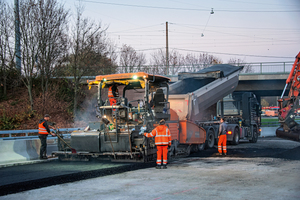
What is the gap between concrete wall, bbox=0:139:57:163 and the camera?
10.4 m

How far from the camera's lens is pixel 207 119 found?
14.8 m

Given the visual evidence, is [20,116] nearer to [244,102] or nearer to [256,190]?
[244,102]

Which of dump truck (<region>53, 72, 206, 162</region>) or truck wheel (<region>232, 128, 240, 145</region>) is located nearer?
dump truck (<region>53, 72, 206, 162</region>)

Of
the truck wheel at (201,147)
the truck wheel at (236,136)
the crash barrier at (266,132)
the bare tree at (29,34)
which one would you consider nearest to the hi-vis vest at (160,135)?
the truck wheel at (201,147)

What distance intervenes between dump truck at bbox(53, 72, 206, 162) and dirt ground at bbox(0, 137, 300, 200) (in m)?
0.88

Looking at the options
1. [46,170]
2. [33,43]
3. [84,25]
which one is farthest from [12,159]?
[84,25]

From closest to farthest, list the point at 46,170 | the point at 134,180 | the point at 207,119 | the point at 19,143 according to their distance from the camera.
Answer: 1. the point at 134,180
2. the point at 46,170
3. the point at 19,143
4. the point at 207,119

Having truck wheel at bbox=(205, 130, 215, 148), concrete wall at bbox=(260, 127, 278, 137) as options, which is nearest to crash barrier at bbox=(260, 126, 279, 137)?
concrete wall at bbox=(260, 127, 278, 137)

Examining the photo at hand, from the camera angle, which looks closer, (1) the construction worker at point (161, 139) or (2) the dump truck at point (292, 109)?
(1) the construction worker at point (161, 139)

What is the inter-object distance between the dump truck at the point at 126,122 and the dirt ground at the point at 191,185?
882mm

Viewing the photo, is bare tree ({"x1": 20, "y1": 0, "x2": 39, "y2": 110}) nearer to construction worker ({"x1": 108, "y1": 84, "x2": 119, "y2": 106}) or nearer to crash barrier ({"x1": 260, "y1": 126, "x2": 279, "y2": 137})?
Answer: construction worker ({"x1": 108, "y1": 84, "x2": 119, "y2": 106})

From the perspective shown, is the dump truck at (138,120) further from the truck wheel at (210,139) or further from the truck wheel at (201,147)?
the truck wheel at (210,139)

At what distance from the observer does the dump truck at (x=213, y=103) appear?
12578mm

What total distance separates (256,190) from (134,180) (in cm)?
269
